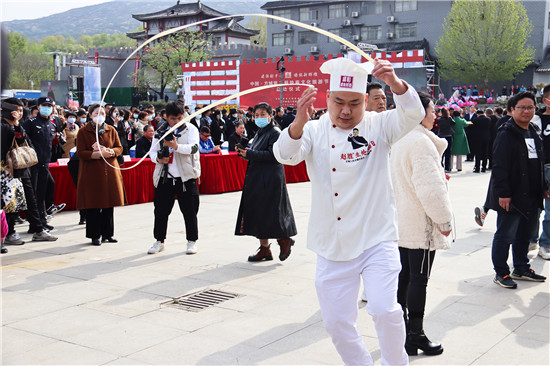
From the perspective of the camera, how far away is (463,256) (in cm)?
727

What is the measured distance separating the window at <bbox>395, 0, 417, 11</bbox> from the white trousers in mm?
56780

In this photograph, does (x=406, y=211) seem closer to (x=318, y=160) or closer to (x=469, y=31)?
(x=318, y=160)

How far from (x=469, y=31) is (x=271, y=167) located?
45.2m

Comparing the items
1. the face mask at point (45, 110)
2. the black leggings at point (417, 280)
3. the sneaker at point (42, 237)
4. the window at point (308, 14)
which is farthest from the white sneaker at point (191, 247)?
the window at point (308, 14)

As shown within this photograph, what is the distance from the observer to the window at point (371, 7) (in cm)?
5897

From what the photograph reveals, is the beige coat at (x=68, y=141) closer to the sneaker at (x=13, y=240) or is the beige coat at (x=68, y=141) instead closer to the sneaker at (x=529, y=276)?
the sneaker at (x=13, y=240)

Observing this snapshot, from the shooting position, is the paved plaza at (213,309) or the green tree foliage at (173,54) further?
the green tree foliage at (173,54)

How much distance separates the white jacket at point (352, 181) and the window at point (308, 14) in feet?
200

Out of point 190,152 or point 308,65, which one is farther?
point 308,65

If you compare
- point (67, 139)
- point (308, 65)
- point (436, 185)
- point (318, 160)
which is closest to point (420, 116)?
point (318, 160)

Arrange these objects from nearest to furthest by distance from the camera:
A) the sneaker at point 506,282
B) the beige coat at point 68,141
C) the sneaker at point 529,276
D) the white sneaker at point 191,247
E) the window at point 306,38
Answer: the sneaker at point 506,282
the sneaker at point 529,276
the white sneaker at point 191,247
the beige coat at point 68,141
the window at point 306,38

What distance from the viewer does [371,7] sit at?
5944 centimetres

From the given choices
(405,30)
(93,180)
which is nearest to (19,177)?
(93,180)

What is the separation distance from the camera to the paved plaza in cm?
425
